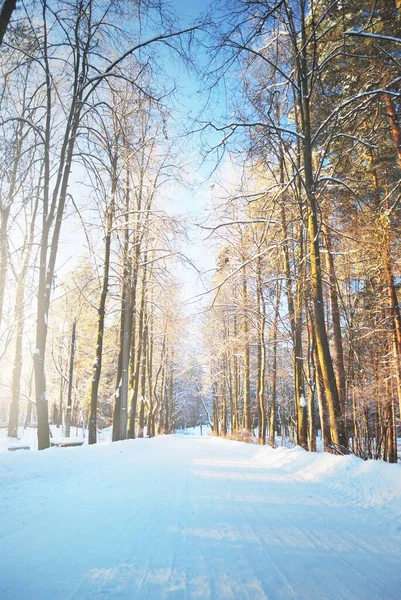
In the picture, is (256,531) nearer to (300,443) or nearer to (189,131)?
(189,131)

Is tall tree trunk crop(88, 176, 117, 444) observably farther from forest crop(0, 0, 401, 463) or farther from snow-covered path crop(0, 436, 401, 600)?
snow-covered path crop(0, 436, 401, 600)

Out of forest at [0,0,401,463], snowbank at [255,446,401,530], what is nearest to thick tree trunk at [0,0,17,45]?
forest at [0,0,401,463]

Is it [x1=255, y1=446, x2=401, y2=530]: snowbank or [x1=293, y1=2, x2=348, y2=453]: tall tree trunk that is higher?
[x1=293, y1=2, x2=348, y2=453]: tall tree trunk

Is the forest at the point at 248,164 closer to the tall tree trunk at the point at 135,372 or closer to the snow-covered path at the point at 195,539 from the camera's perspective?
the tall tree trunk at the point at 135,372

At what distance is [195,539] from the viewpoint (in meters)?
2.76

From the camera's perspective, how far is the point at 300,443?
11.0m

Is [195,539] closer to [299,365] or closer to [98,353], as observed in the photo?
[299,365]

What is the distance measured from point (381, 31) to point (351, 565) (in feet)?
43.1

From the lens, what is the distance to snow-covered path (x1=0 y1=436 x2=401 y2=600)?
200 centimetres

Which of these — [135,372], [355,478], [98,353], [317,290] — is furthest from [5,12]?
[135,372]

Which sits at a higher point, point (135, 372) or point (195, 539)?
point (135, 372)

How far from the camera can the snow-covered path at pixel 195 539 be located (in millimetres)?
1998

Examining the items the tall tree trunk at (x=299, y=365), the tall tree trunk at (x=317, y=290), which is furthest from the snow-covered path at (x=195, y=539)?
the tall tree trunk at (x=299, y=365)

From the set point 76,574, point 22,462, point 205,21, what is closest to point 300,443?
point 22,462
